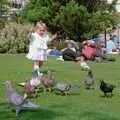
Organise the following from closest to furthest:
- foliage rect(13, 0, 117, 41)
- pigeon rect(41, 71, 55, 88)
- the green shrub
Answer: pigeon rect(41, 71, 55, 88)
the green shrub
foliage rect(13, 0, 117, 41)

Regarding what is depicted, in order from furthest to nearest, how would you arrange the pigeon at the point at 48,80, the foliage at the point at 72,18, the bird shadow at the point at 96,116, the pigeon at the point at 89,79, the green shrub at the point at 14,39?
the foliage at the point at 72,18 < the green shrub at the point at 14,39 < the pigeon at the point at 89,79 < the pigeon at the point at 48,80 < the bird shadow at the point at 96,116

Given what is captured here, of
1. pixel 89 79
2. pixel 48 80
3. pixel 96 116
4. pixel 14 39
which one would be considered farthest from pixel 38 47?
pixel 14 39

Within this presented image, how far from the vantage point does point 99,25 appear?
121ft

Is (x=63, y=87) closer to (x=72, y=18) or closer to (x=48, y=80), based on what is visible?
(x=48, y=80)

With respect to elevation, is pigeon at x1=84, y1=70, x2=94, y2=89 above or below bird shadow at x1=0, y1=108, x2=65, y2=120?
above

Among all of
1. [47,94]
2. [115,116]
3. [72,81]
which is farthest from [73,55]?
[115,116]

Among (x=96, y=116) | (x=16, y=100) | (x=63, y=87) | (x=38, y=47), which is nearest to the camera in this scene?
(x=16, y=100)

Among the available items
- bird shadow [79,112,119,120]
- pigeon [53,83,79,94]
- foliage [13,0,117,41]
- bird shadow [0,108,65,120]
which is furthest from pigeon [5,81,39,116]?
foliage [13,0,117,41]

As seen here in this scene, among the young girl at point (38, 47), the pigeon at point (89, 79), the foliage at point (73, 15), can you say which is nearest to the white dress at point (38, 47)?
the young girl at point (38, 47)

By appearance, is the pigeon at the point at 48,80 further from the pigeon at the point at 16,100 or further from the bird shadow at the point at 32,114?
the pigeon at the point at 16,100

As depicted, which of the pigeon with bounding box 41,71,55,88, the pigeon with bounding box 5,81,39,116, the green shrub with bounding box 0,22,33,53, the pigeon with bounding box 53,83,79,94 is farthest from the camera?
the green shrub with bounding box 0,22,33,53

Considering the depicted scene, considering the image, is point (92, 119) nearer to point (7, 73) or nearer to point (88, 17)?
point (7, 73)

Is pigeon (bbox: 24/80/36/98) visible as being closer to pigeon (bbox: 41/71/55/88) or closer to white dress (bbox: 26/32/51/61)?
pigeon (bbox: 41/71/55/88)

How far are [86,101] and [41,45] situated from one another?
4.72 meters
